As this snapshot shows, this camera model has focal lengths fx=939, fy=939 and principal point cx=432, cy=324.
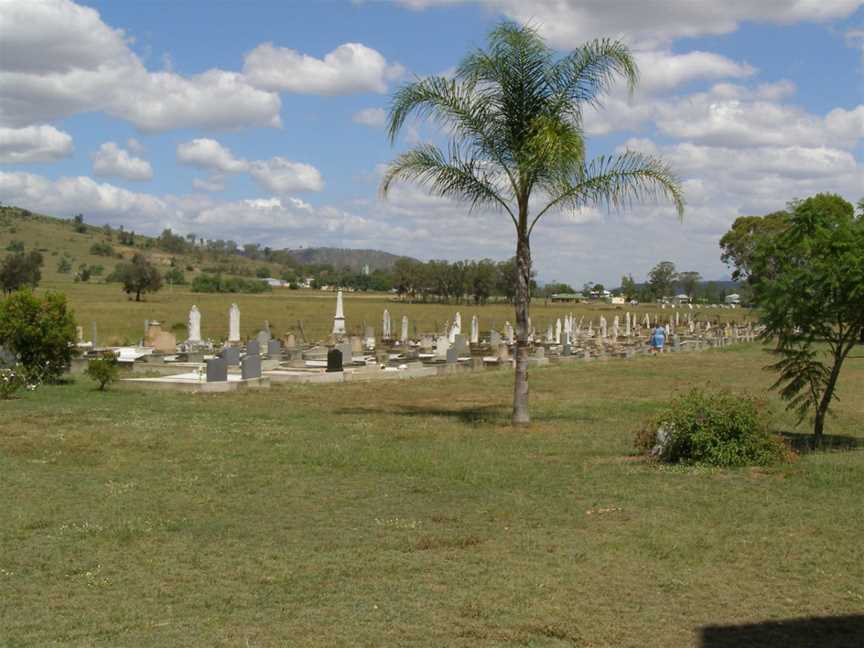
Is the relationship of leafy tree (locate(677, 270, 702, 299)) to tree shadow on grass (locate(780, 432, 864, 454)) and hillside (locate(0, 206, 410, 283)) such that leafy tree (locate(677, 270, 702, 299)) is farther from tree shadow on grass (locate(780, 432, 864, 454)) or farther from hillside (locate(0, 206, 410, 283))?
tree shadow on grass (locate(780, 432, 864, 454))

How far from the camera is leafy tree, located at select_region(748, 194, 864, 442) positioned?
40.0 feet

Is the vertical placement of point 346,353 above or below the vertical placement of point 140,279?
below

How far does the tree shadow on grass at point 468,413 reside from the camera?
629 inches

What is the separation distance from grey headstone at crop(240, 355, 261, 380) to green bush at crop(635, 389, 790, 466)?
38.7 ft

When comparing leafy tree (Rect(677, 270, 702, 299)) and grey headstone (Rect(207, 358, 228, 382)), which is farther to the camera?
leafy tree (Rect(677, 270, 702, 299))

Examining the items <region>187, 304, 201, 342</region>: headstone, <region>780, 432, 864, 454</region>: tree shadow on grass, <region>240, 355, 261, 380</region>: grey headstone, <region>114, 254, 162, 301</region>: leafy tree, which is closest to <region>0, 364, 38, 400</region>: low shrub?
<region>240, 355, 261, 380</region>: grey headstone

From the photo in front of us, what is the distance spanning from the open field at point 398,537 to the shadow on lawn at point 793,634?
0.07 m

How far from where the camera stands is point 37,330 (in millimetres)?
19531

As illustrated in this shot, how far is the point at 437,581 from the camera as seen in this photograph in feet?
21.4

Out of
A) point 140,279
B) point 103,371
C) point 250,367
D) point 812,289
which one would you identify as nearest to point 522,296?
point 812,289

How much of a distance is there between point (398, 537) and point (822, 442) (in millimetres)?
8108

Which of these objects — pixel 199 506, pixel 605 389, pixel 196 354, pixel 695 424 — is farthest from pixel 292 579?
pixel 196 354

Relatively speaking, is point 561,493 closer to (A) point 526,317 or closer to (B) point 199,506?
(B) point 199,506

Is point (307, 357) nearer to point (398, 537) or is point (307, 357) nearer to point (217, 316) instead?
point (398, 537)
